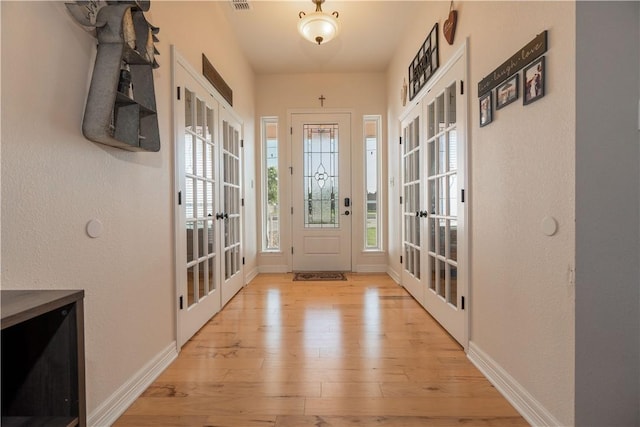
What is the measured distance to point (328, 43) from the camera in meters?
3.87

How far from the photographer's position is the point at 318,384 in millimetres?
1812

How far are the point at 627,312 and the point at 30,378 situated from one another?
1987mm

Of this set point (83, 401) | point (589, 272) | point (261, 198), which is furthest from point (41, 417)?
point (261, 198)

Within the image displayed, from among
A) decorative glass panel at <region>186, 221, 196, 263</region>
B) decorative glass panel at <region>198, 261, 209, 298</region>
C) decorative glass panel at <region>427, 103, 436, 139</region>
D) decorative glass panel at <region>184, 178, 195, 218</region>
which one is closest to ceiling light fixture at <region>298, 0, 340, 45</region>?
decorative glass panel at <region>427, 103, 436, 139</region>

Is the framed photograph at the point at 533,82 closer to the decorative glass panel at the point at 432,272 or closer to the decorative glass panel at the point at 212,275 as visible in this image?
the decorative glass panel at the point at 432,272

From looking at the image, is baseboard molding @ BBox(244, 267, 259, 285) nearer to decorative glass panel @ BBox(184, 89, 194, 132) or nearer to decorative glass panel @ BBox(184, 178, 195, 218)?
decorative glass panel @ BBox(184, 178, 195, 218)

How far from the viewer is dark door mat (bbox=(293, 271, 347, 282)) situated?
14.1 feet

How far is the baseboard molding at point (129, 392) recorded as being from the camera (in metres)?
1.46

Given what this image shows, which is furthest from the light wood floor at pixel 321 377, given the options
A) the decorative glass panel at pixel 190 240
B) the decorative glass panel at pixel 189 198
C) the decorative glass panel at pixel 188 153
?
the decorative glass panel at pixel 188 153

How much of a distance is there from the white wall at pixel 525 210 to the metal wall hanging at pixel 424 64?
1.65 feet

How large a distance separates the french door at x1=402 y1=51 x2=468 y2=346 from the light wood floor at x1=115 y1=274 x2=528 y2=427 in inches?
11.1

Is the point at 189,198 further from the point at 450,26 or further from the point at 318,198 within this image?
the point at 318,198

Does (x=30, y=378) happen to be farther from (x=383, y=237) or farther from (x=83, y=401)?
(x=383, y=237)

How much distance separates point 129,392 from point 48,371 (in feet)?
2.64
